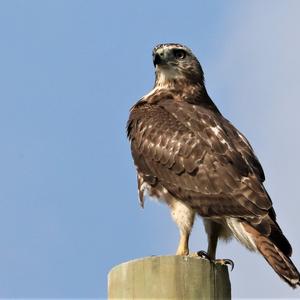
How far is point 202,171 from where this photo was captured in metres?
9.38

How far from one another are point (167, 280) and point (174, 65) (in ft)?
18.1

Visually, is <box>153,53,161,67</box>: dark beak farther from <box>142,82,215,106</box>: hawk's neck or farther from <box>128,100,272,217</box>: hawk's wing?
<box>128,100,272,217</box>: hawk's wing

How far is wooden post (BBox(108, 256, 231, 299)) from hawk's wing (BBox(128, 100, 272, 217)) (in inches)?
103

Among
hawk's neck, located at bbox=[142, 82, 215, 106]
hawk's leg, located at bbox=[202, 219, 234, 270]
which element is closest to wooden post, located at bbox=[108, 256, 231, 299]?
hawk's leg, located at bbox=[202, 219, 234, 270]

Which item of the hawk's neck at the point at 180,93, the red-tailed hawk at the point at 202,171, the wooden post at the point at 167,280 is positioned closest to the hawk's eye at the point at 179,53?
the red-tailed hawk at the point at 202,171

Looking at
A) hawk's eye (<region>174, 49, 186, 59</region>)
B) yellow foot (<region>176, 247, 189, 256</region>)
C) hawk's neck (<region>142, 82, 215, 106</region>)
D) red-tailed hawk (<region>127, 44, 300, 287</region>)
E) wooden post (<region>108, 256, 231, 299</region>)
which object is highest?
hawk's eye (<region>174, 49, 186, 59</region>)

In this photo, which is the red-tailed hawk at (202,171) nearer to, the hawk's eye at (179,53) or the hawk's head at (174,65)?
the hawk's head at (174,65)

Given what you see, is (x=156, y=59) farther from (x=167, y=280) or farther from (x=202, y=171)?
(x=167, y=280)

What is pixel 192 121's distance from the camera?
991 centimetres

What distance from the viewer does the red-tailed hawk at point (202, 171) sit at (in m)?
8.65

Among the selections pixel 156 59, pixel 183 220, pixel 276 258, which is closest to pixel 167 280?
pixel 276 258

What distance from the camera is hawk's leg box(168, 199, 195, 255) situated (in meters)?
8.93

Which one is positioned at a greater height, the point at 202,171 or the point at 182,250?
the point at 202,171

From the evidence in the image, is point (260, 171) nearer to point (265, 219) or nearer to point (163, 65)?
point (265, 219)
